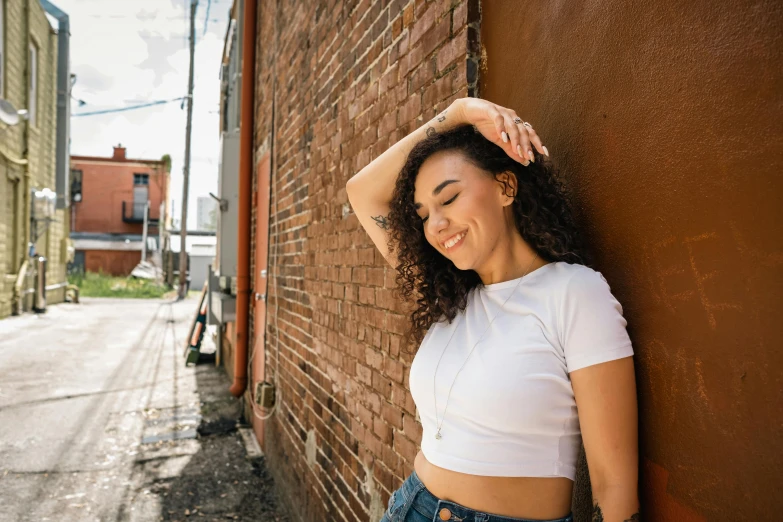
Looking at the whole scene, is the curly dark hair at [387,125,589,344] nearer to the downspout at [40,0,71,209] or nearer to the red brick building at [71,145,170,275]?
the downspout at [40,0,71,209]

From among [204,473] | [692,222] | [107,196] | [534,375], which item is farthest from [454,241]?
[107,196]

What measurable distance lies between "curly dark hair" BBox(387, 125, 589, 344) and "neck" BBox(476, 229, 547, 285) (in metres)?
0.02

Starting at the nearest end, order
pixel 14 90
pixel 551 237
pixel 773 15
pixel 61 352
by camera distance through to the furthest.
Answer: pixel 773 15
pixel 551 237
pixel 61 352
pixel 14 90

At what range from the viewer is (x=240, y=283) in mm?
6336

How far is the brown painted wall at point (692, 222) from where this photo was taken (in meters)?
0.88

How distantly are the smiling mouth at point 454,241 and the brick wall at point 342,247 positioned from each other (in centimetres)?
65

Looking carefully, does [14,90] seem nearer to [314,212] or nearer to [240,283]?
[240,283]

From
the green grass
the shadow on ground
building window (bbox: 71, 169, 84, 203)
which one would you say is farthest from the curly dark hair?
building window (bbox: 71, 169, 84, 203)

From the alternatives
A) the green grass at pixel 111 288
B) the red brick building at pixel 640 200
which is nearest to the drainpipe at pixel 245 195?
the red brick building at pixel 640 200

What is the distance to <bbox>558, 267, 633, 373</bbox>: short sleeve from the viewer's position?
111cm

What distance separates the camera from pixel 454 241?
1.41 m

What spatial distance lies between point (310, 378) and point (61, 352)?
26.1 feet

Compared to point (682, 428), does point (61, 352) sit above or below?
below

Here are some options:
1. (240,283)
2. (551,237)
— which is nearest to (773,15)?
(551,237)
